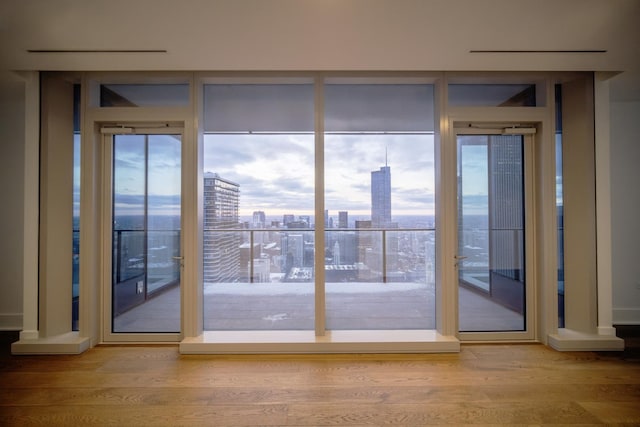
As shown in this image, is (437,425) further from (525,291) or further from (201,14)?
(201,14)

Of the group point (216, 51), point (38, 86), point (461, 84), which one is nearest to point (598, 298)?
point (461, 84)

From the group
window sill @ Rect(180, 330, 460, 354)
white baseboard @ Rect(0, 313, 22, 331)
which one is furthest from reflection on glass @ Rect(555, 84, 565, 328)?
white baseboard @ Rect(0, 313, 22, 331)

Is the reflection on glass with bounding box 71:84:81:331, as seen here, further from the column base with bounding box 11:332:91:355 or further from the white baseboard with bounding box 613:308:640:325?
the white baseboard with bounding box 613:308:640:325

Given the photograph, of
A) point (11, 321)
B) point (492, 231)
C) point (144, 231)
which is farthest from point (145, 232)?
point (492, 231)

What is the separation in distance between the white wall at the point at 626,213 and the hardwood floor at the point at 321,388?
968mm

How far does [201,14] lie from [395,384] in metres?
3.06

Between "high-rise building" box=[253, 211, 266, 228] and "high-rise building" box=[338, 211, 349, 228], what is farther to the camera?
"high-rise building" box=[253, 211, 266, 228]

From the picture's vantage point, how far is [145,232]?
10.5 feet

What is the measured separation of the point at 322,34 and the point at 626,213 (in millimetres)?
4069

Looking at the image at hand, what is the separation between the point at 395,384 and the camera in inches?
95.3

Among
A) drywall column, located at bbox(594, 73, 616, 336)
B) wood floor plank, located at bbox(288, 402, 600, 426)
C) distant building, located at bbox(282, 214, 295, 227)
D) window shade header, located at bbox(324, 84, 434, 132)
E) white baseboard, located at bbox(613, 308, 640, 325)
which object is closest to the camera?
wood floor plank, located at bbox(288, 402, 600, 426)

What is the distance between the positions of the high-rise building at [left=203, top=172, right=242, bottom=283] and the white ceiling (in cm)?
122

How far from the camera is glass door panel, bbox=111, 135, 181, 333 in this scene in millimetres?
3182

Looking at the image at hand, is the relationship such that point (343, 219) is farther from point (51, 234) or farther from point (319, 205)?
point (51, 234)
